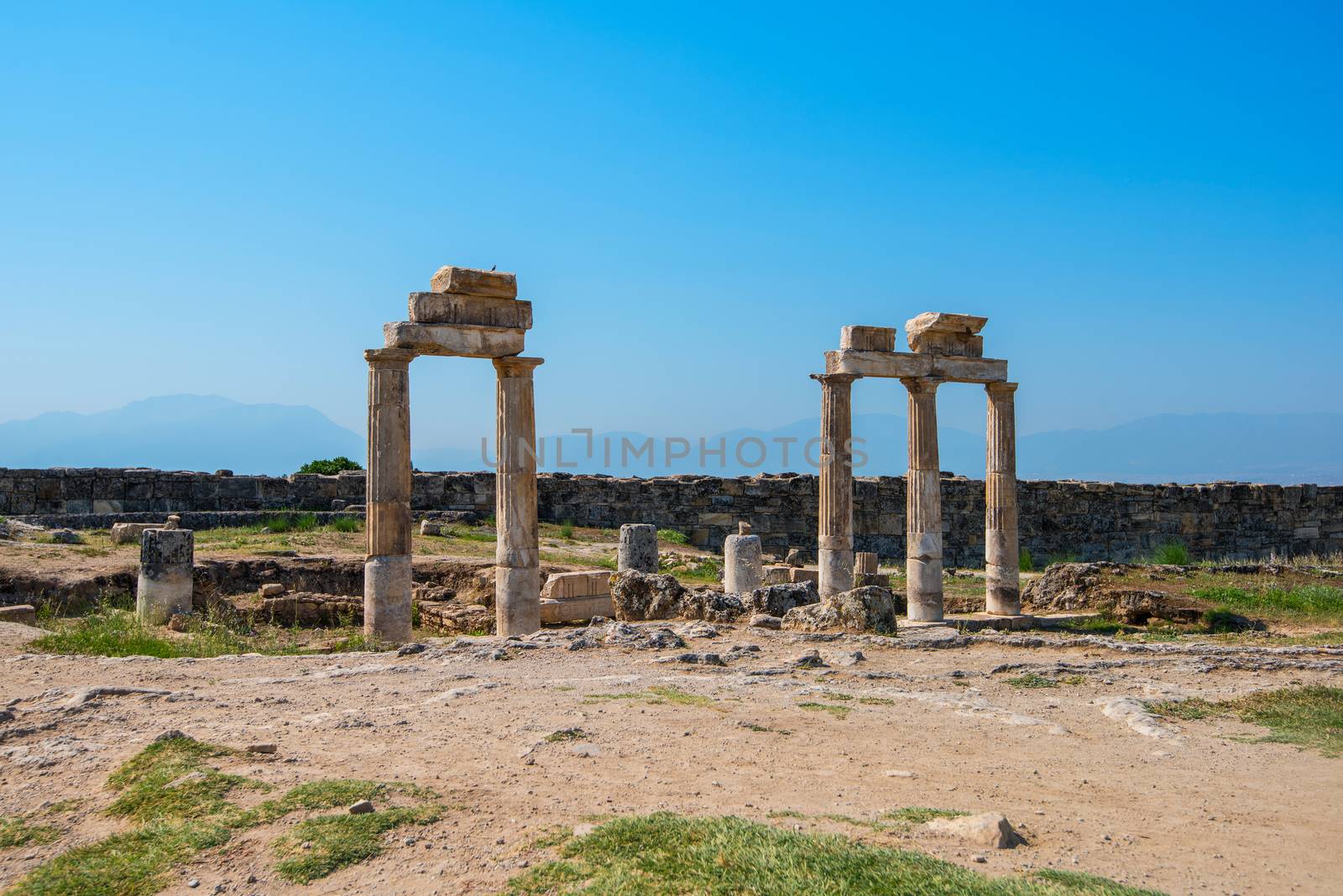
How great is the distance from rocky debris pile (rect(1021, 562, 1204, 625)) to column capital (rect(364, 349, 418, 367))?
38.5ft

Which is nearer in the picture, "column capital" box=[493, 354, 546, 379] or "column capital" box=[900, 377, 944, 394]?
"column capital" box=[493, 354, 546, 379]

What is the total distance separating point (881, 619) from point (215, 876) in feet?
32.7

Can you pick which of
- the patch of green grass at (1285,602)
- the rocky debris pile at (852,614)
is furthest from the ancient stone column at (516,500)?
the patch of green grass at (1285,602)

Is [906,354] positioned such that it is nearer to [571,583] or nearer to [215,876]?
[571,583]

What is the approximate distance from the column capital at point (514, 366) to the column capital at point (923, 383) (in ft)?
20.8

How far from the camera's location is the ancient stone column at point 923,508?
57.1ft

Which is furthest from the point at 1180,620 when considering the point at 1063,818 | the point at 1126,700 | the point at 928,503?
the point at 1063,818

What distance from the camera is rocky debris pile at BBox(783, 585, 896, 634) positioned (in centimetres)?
1409

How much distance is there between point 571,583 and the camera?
55.3 ft

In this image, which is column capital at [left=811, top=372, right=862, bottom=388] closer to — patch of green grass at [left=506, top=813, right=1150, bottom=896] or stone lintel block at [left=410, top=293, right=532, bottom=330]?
stone lintel block at [left=410, top=293, right=532, bottom=330]

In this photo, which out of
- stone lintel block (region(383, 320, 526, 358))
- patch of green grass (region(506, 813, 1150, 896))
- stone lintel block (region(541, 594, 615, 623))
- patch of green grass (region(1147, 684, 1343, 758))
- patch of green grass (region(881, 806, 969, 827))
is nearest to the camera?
patch of green grass (region(506, 813, 1150, 896))

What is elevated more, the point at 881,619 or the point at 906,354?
the point at 906,354

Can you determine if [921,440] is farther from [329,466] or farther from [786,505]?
[329,466]

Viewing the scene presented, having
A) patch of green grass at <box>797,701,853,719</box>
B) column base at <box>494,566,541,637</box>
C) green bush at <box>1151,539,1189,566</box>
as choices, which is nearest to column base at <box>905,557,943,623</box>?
column base at <box>494,566,541,637</box>
